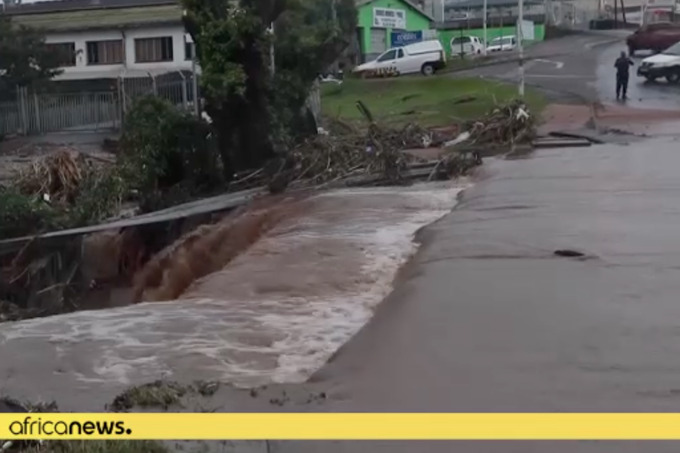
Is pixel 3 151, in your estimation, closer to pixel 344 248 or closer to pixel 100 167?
pixel 100 167

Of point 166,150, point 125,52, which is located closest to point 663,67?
point 166,150

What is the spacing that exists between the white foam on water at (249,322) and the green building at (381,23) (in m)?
43.5

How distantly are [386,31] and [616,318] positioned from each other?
52268 millimetres

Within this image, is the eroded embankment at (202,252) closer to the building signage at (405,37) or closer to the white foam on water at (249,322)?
the white foam on water at (249,322)

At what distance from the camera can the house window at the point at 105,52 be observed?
46906mm

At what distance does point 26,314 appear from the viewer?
53.6 feet

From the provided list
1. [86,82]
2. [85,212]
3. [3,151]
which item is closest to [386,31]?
[86,82]

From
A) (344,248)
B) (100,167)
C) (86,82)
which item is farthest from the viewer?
(86,82)

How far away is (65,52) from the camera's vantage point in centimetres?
4025

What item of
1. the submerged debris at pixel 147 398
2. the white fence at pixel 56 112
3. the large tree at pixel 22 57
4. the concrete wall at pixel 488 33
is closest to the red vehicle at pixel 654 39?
the concrete wall at pixel 488 33

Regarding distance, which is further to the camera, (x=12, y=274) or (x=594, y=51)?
(x=594, y=51)

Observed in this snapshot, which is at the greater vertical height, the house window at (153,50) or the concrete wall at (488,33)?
the concrete wall at (488,33)

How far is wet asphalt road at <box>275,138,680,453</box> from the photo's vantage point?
7.66 m

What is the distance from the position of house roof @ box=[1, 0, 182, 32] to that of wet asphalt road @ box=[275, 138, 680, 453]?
31013 millimetres
